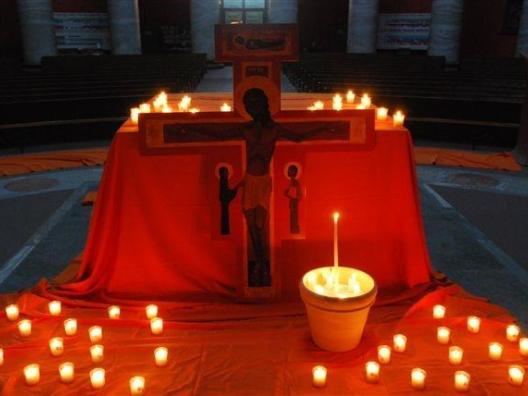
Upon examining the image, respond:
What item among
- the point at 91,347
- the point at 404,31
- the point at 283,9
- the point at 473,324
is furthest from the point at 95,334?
the point at 404,31

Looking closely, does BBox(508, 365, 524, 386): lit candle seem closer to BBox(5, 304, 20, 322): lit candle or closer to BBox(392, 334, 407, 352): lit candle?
BBox(392, 334, 407, 352): lit candle

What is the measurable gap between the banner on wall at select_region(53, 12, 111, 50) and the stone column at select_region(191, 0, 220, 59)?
4.56m

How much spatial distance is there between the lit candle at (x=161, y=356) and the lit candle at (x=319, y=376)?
83 cm

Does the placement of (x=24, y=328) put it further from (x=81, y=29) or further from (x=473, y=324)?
(x=81, y=29)

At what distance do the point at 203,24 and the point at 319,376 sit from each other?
59.1ft

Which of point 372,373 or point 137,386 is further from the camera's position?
point 372,373

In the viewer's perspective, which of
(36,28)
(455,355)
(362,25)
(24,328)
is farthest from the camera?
(362,25)

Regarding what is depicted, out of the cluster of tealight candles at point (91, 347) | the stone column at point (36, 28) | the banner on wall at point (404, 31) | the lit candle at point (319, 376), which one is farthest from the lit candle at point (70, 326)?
the banner on wall at point (404, 31)

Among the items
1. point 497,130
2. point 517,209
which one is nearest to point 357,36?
point 497,130

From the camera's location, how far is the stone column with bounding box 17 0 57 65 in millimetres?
17094

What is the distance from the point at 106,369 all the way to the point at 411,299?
1.99m

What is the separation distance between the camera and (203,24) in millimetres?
19234

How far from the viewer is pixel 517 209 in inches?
229

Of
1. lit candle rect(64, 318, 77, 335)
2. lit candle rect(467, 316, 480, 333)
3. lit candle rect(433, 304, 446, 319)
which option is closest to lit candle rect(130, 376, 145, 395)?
lit candle rect(64, 318, 77, 335)
